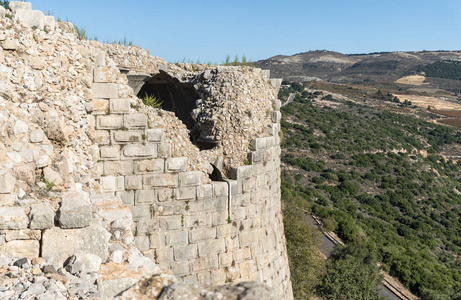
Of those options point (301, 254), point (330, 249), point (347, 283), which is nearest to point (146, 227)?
point (301, 254)

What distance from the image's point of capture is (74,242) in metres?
3.92

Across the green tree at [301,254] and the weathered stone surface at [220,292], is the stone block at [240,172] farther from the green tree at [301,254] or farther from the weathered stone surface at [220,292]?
the green tree at [301,254]

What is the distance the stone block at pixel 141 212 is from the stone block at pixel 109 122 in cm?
141

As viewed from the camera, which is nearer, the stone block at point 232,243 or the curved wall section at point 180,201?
the curved wall section at point 180,201

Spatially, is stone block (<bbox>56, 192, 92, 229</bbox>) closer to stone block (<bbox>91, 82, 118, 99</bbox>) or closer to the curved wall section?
the curved wall section

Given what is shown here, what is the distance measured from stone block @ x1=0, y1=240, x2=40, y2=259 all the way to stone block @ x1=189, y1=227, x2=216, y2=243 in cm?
355

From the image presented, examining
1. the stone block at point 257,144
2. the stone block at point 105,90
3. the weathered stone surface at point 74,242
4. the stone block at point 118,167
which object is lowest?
the weathered stone surface at point 74,242

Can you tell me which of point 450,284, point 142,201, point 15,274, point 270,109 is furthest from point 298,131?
point 15,274

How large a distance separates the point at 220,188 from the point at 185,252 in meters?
1.32

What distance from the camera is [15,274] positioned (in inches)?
134

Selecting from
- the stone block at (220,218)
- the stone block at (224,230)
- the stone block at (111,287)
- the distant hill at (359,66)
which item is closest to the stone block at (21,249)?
the stone block at (111,287)

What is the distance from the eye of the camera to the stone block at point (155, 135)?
22.3 ft

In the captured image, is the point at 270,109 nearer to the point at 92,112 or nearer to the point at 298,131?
the point at 92,112

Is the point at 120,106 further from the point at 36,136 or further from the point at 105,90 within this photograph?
the point at 36,136
